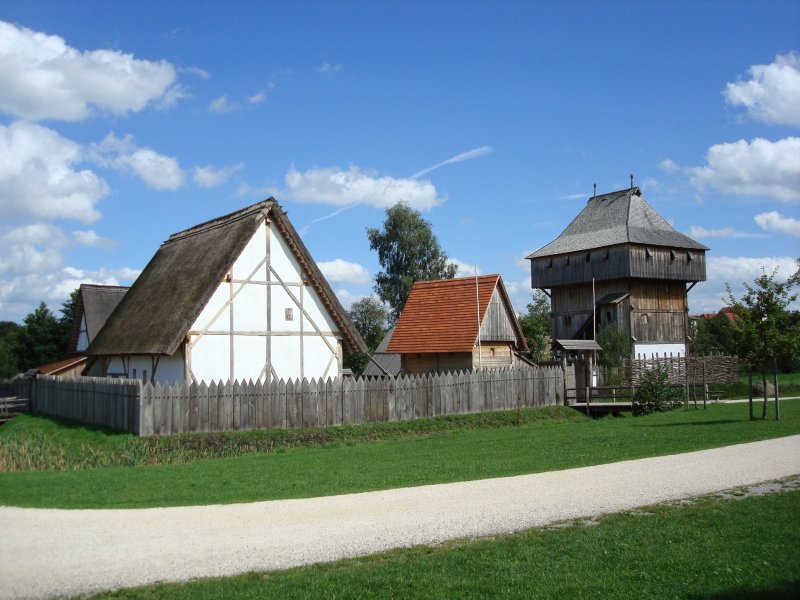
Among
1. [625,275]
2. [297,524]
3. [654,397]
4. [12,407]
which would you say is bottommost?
[297,524]

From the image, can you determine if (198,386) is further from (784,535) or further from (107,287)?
(107,287)

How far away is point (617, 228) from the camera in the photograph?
Answer: 56.5m

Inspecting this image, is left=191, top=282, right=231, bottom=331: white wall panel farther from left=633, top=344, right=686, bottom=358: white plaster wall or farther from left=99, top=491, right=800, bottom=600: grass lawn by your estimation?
left=633, top=344, right=686, bottom=358: white plaster wall

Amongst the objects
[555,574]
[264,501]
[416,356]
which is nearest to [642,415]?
[416,356]

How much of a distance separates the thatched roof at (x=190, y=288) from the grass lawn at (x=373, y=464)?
6.02 meters

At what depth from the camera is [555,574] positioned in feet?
26.5

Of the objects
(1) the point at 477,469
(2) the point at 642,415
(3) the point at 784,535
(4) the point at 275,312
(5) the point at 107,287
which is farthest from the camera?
(5) the point at 107,287

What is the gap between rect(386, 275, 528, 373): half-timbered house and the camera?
34750 mm

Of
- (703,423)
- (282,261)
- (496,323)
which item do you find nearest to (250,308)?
(282,261)

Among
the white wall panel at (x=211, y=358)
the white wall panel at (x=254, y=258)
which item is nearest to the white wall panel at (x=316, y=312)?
the white wall panel at (x=254, y=258)

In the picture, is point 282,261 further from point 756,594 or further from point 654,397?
point 756,594

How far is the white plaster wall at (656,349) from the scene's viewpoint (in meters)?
52.8

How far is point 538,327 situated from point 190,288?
128 feet

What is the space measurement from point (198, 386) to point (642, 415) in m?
18.2
